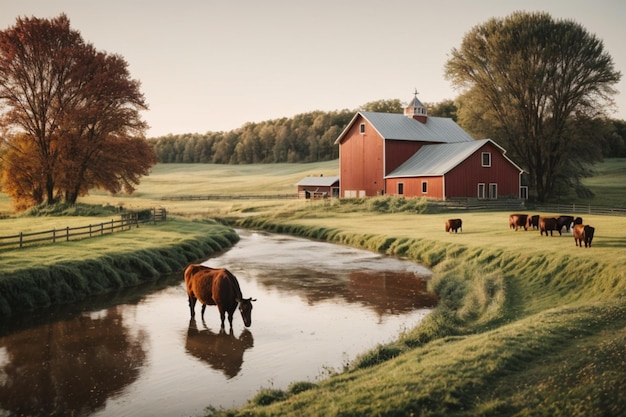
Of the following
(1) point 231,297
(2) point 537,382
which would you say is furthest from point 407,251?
(2) point 537,382

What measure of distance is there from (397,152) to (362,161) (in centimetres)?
404

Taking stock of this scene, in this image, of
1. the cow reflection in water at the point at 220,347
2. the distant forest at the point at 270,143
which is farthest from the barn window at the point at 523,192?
the distant forest at the point at 270,143

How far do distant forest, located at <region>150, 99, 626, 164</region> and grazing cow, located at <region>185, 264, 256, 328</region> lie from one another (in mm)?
118914

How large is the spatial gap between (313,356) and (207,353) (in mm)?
2754

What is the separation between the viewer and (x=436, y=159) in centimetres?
5666

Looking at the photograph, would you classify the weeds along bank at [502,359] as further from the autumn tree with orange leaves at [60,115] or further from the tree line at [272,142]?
the tree line at [272,142]

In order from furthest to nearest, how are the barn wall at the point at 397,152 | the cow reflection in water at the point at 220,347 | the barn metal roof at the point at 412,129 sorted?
1. the barn metal roof at the point at 412,129
2. the barn wall at the point at 397,152
3. the cow reflection in water at the point at 220,347

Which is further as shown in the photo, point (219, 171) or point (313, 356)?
point (219, 171)

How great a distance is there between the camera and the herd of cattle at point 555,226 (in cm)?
2327

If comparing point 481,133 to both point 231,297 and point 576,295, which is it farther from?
point 231,297

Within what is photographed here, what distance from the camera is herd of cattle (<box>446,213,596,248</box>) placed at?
23.3 metres

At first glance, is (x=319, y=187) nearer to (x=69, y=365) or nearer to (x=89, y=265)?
(x=89, y=265)

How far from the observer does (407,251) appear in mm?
31609

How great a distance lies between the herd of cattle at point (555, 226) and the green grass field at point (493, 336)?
1.96ft
